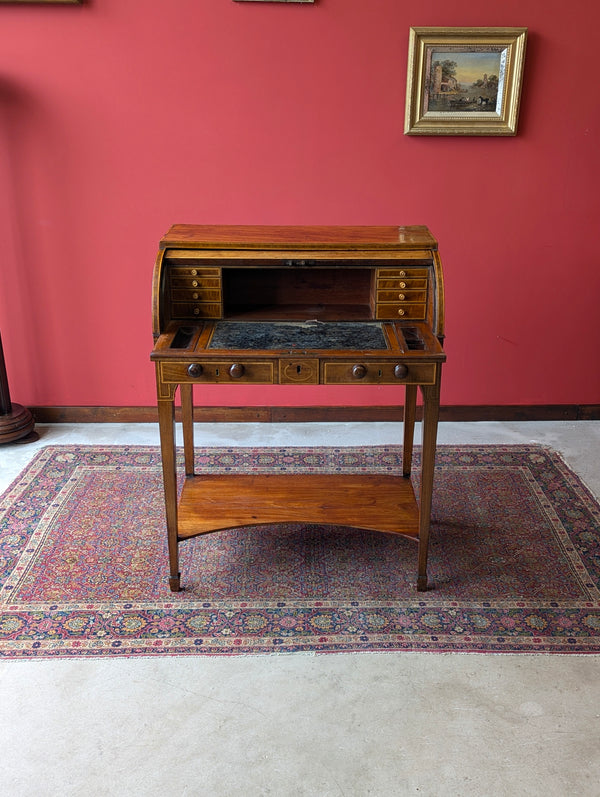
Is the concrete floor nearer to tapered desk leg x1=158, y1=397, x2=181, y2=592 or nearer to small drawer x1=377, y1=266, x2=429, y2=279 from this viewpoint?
tapered desk leg x1=158, y1=397, x2=181, y2=592

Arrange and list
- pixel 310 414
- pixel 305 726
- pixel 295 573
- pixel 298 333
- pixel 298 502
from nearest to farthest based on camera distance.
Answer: pixel 305 726 < pixel 298 333 < pixel 295 573 < pixel 298 502 < pixel 310 414

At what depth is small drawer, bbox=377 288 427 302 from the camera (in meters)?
2.96

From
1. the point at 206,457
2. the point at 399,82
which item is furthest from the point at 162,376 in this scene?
the point at 399,82

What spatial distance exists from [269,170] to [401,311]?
4.82ft

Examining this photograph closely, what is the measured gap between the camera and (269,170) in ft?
13.3

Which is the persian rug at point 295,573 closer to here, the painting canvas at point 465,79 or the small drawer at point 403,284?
the small drawer at point 403,284

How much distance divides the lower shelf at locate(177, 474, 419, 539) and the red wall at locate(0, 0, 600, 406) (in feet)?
3.59

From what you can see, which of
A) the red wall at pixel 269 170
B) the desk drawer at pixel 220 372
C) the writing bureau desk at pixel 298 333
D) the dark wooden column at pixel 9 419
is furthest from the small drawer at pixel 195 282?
the dark wooden column at pixel 9 419

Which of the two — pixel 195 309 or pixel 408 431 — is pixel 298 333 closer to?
pixel 195 309

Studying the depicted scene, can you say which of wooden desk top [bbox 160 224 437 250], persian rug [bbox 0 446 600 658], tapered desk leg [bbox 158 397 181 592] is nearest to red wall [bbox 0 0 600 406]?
persian rug [bbox 0 446 600 658]

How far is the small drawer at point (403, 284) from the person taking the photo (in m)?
2.94

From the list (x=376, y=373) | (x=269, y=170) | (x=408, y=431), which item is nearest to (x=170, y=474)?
(x=376, y=373)

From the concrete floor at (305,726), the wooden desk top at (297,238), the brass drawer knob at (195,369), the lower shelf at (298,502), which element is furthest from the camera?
the lower shelf at (298,502)

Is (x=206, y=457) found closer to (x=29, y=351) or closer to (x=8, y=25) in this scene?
(x=29, y=351)
